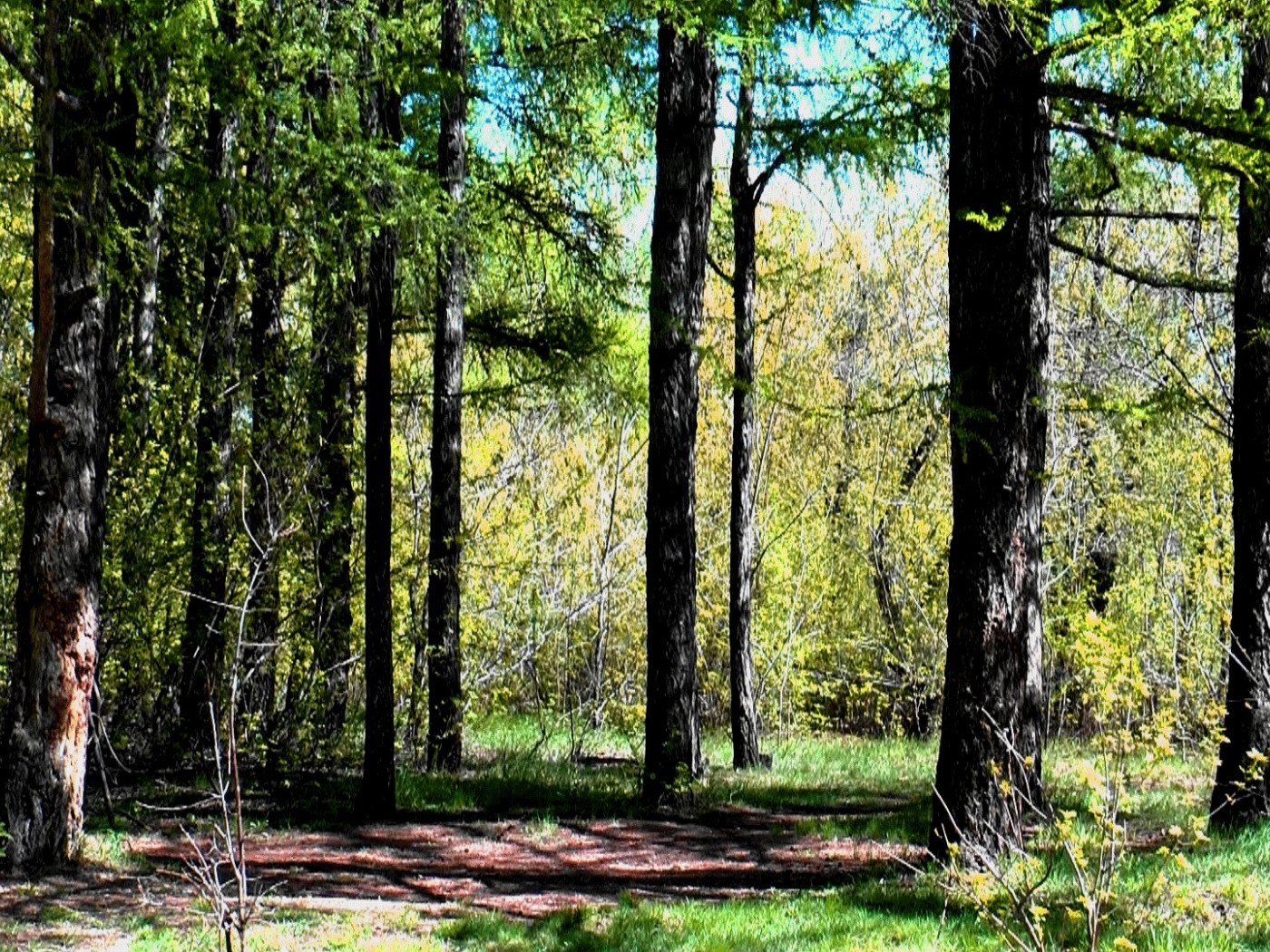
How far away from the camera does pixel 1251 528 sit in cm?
877

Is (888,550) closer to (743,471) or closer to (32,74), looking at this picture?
(743,471)

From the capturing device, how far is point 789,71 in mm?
11570

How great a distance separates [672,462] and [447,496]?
2.64 meters

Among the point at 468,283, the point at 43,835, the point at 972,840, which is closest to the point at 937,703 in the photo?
the point at 468,283

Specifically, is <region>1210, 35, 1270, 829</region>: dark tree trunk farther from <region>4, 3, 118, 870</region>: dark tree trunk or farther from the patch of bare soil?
<region>4, 3, 118, 870</region>: dark tree trunk

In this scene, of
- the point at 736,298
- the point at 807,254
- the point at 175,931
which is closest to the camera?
the point at 175,931

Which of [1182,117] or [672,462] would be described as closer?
[1182,117]

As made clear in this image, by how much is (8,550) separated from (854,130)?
749 cm

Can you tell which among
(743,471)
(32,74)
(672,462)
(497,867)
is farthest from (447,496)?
(32,74)

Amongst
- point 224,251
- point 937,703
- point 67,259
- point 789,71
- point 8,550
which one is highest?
point 789,71

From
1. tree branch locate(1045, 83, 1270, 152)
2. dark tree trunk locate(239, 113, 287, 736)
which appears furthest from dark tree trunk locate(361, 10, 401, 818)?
tree branch locate(1045, 83, 1270, 152)

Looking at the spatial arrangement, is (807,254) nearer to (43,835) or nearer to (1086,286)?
(1086,286)

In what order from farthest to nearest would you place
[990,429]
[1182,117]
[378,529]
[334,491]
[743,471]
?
[743,471]
[334,491]
[378,529]
[990,429]
[1182,117]

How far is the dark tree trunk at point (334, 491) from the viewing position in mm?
11148
